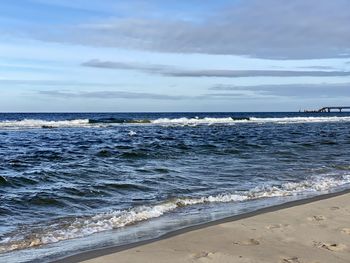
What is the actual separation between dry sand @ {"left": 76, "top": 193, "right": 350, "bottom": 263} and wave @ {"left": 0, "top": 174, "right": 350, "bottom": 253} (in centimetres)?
139

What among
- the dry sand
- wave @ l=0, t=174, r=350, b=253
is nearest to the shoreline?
the dry sand

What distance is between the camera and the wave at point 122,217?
6.19m

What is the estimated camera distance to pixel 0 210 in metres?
7.86

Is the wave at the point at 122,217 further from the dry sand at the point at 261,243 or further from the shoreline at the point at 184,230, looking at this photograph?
the dry sand at the point at 261,243

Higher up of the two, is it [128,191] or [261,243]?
[261,243]

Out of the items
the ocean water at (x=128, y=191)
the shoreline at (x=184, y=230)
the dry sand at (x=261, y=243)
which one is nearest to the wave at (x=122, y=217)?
the ocean water at (x=128, y=191)

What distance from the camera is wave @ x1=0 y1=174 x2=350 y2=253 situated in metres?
6.19

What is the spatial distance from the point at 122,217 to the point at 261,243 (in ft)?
8.58

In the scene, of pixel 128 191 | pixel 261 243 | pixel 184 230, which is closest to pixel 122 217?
pixel 184 230

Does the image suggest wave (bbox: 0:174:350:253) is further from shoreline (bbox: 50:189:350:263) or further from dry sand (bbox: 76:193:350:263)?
dry sand (bbox: 76:193:350:263)

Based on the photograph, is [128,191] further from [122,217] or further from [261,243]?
[261,243]

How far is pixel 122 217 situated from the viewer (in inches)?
291

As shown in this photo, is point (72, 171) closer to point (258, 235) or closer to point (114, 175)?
point (114, 175)

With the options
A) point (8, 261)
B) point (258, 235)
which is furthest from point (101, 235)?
point (258, 235)
